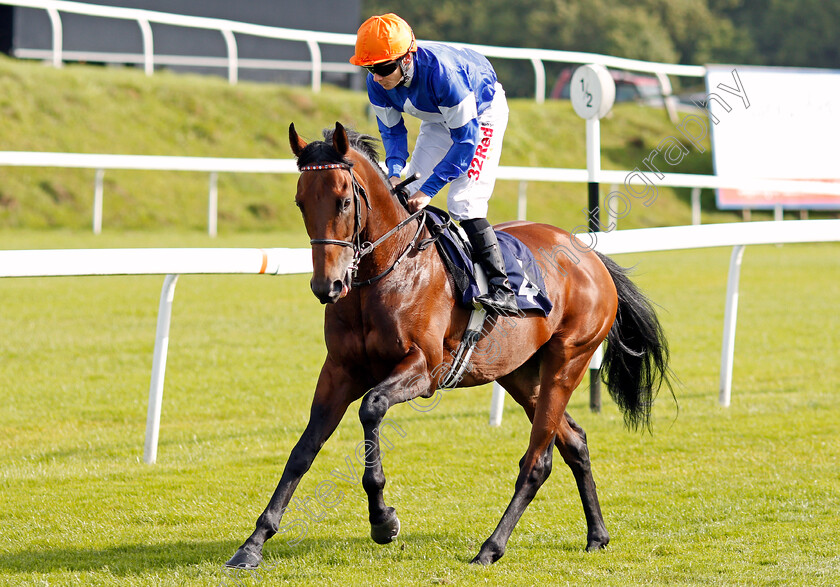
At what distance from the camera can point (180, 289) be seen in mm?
9766

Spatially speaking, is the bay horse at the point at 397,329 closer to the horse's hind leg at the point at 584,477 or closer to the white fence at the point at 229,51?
the horse's hind leg at the point at 584,477

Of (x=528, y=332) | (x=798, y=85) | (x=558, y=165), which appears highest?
(x=798, y=85)

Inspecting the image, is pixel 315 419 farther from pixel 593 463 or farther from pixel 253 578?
pixel 593 463

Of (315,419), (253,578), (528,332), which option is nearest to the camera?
(253,578)

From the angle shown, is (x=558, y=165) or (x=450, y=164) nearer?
(x=450, y=164)

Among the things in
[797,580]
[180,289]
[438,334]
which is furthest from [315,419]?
[180,289]

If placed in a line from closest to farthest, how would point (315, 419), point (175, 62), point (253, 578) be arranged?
point (253, 578) → point (315, 419) → point (175, 62)

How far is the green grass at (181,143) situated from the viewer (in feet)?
42.2

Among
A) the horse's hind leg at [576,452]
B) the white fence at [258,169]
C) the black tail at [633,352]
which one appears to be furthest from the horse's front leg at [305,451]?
the white fence at [258,169]

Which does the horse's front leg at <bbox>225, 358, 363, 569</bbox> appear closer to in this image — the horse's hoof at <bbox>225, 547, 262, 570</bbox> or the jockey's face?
the horse's hoof at <bbox>225, 547, 262, 570</bbox>

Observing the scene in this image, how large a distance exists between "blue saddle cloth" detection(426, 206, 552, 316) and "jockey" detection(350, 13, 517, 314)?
2.3 inches

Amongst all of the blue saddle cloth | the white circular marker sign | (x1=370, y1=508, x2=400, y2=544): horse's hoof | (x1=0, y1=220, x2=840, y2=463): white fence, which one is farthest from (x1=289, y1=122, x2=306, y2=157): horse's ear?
the white circular marker sign

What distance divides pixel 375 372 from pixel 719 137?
11969 mm

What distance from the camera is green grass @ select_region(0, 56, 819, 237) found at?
12.9 metres
